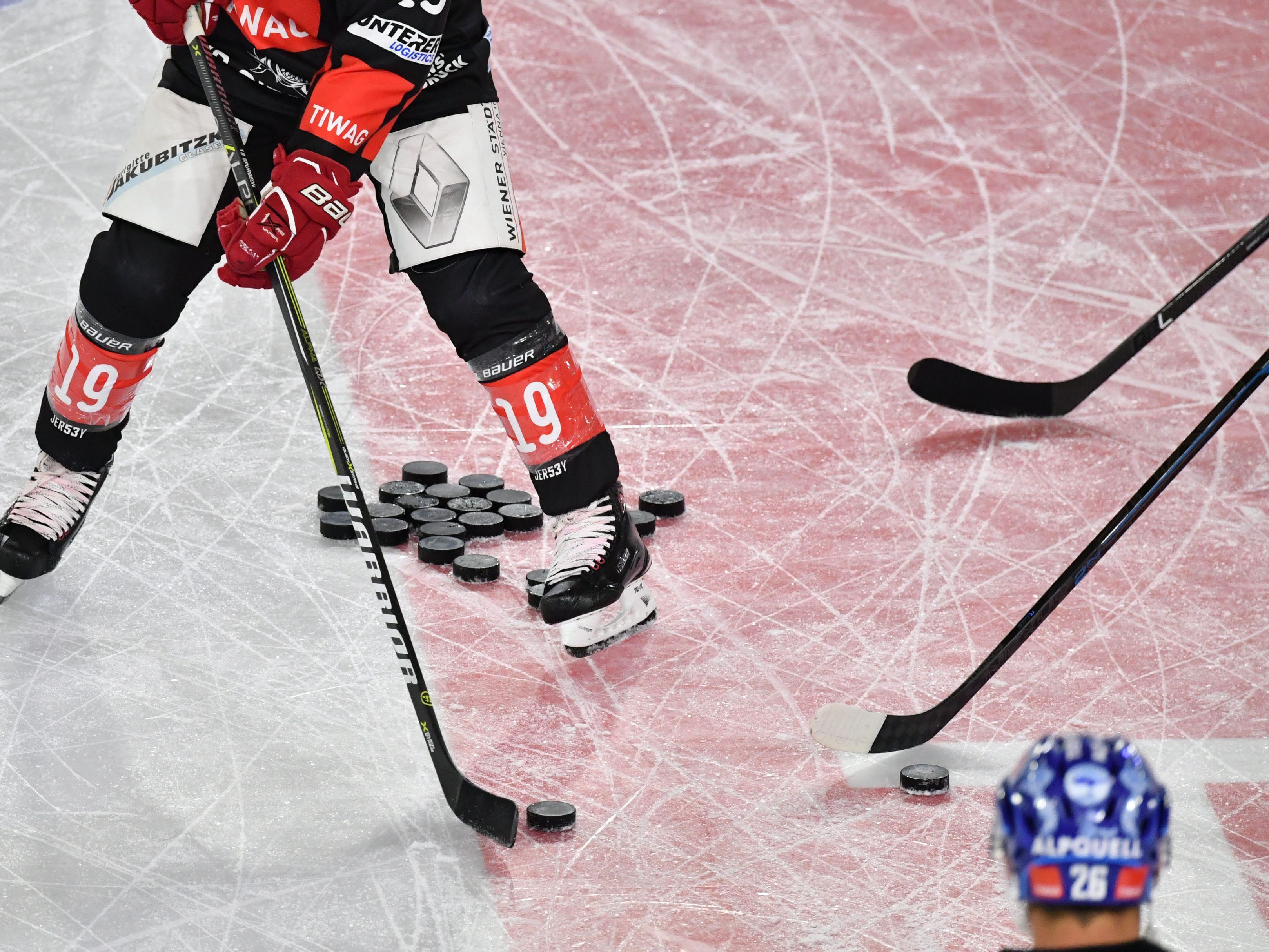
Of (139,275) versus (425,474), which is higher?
(139,275)

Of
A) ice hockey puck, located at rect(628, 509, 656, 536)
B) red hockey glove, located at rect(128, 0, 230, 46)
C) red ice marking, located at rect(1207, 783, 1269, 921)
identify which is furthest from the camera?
ice hockey puck, located at rect(628, 509, 656, 536)

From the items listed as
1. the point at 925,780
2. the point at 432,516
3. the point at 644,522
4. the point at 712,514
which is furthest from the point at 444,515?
the point at 925,780

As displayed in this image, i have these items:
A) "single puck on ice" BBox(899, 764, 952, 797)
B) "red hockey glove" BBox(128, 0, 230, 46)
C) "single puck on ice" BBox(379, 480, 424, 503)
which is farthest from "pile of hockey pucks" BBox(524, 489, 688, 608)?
"red hockey glove" BBox(128, 0, 230, 46)

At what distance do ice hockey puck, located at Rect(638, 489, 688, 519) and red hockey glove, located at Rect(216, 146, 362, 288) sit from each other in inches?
40.1

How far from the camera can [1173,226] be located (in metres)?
4.75

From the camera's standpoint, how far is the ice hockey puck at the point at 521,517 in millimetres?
3352

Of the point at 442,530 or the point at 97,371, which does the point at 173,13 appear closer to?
the point at 97,371

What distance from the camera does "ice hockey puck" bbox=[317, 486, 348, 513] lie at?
10.8 ft

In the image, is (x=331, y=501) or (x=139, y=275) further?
(x=331, y=501)

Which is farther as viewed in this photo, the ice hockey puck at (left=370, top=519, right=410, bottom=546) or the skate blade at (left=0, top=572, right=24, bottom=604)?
the ice hockey puck at (left=370, top=519, right=410, bottom=546)

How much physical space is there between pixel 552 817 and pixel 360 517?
1.68ft

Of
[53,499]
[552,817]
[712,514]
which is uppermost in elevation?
[53,499]

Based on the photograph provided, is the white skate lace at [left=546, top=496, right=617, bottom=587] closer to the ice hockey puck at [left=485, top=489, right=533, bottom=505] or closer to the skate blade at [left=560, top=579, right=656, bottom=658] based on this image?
A: the skate blade at [left=560, top=579, right=656, bottom=658]

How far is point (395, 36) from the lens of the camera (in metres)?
2.53
